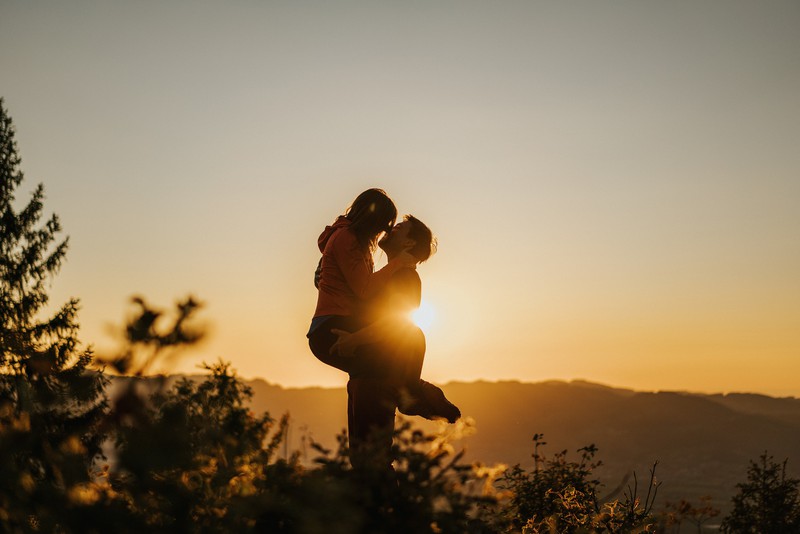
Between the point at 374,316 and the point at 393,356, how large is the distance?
42 centimetres

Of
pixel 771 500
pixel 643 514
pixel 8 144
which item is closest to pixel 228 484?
pixel 643 514

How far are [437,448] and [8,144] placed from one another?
37496 mm

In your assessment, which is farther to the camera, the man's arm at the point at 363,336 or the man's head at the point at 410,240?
the man's head at the point at 410,240

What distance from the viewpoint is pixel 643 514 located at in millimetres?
6684

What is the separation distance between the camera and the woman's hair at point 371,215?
5.84 m

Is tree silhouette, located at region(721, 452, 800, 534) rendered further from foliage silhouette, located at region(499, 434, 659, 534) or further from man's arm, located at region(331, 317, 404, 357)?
man's arm, located at region(331, 317, 404, 357)

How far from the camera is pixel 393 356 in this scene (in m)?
5.52

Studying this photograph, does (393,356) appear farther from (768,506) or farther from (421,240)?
(768,506)

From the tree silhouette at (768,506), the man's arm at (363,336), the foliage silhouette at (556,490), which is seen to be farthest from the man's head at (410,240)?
the tree silhouette at (768,506)

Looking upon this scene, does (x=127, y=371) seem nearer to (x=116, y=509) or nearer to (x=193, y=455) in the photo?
(x=116, y=509)

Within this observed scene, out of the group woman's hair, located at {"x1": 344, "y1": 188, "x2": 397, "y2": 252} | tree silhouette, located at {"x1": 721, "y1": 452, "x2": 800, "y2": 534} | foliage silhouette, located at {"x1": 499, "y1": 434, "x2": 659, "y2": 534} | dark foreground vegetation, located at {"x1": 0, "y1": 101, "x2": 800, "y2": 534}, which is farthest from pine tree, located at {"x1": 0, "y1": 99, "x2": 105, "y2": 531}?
tree silhouette, located at {"x1": 721, "y1": 452, "x2": 800, "y2": 534}

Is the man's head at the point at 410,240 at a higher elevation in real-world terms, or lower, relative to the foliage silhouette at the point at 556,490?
higher

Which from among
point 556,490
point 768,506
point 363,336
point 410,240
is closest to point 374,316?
point 363,336

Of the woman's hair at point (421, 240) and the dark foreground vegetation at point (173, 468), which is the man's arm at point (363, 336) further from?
the dark foreground vegetation at point (173, 468)
